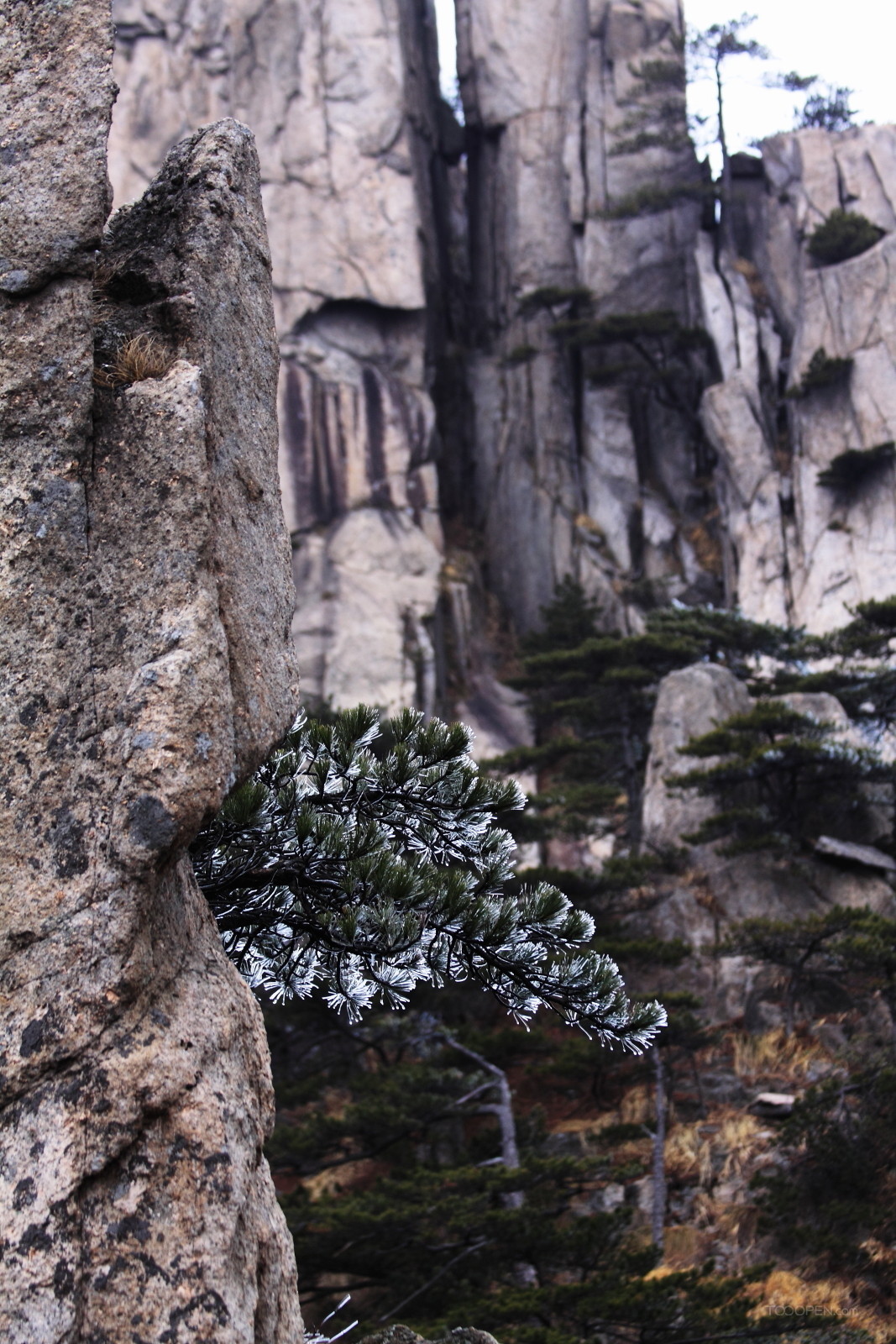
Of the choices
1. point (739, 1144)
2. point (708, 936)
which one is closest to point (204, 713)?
point (739, 1144)

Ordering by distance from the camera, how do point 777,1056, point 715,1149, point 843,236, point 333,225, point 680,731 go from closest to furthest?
point 715,1149 → point 777,1056 → point 680,731 → point 843,236 → point 333,225

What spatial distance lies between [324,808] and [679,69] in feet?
111

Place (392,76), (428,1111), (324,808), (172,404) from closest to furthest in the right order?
(172,404), (324,808), (428,1111), (392,76)

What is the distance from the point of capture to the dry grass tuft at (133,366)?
3.27 metres

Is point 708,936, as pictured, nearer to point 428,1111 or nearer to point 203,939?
point 428,1111

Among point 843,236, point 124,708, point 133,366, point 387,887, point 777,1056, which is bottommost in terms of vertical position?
point 777,1056

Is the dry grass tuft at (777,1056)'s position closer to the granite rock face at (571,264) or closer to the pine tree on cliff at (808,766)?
the pine tree on cliff at (808,766)

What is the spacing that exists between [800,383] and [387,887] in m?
26.4

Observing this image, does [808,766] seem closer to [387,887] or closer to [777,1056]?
[777,1056]

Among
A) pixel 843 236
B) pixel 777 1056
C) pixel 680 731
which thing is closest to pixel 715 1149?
pixel 777 1056

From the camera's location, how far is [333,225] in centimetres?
3066

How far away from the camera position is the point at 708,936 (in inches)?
587

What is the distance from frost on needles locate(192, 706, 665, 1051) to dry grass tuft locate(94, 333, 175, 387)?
4.09ft

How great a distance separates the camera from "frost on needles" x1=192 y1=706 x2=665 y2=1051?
3.83 metres
